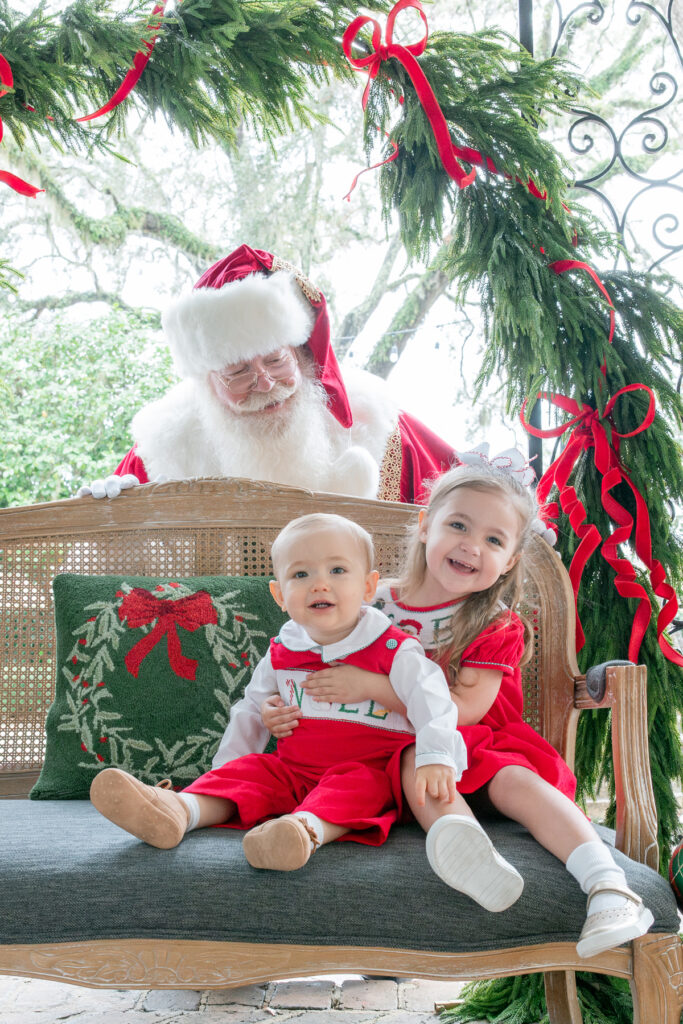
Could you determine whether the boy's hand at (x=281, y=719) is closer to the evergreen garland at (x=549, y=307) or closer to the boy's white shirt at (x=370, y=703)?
the boy's white shirt at (x=370, y=703)

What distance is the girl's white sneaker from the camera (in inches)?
48.1

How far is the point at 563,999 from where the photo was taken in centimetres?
180

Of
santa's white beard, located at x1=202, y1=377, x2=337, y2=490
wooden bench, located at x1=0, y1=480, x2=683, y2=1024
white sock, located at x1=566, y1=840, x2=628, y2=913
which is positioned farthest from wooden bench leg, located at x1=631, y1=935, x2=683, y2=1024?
santa's white beard, located at x1=202, y1=377, x2=337, y2=490

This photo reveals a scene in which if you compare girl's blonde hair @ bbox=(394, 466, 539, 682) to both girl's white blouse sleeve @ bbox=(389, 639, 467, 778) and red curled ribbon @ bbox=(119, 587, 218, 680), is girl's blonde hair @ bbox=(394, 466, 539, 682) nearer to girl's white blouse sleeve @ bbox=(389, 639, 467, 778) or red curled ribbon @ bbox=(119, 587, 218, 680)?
girl's white blouse sleeve @ bbox=(389, 639, 467, 778)

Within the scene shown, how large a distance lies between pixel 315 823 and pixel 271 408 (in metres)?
1.39

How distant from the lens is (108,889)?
1250mm

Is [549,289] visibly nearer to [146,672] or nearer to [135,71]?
[135,71]

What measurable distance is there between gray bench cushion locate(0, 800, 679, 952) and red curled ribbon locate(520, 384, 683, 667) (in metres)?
0.81

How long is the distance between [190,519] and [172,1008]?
3.85 feet

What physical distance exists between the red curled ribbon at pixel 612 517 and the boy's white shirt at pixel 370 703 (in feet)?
2.04

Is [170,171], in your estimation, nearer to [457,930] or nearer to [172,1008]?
[172,1008]

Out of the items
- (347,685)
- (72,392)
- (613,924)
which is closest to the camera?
(613,924)

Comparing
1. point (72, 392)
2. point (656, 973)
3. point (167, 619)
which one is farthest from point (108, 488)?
point (72, 392)

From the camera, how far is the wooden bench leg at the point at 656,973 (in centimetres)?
130
